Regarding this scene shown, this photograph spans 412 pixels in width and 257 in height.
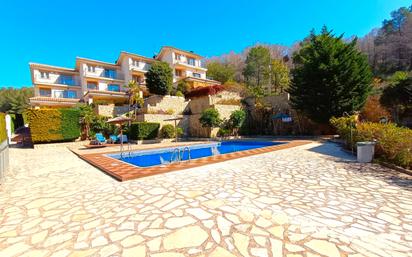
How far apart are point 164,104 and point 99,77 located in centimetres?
1805

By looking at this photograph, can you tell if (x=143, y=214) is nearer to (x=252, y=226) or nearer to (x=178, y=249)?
(x=178, y=249)

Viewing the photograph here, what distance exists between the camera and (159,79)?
24234 millimetres

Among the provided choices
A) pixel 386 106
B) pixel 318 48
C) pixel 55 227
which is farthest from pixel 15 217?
pixel 386 106

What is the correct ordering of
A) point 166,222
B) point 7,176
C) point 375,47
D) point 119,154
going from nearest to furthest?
point 166,222
point 7,176
point 119,154
point 375,47

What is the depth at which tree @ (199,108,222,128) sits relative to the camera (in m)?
19.9

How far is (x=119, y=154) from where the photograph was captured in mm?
11484

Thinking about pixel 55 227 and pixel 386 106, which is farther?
pixel 386 106

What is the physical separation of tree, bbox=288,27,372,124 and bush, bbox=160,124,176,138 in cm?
1244

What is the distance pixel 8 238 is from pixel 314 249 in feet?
13.7

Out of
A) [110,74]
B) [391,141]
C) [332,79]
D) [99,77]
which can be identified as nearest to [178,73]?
[110,74]

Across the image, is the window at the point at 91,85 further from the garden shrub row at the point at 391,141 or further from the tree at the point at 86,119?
the garden shrub row at the point at 391,141

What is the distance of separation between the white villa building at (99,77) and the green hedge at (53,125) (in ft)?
41.5

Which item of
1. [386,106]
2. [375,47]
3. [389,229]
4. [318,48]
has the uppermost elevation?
[375,47]

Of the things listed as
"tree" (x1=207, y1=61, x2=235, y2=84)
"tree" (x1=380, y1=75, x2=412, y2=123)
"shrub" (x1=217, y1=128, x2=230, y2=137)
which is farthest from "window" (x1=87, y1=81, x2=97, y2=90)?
"tree" (x1=380, y1=75, x2=412, y2=123)
